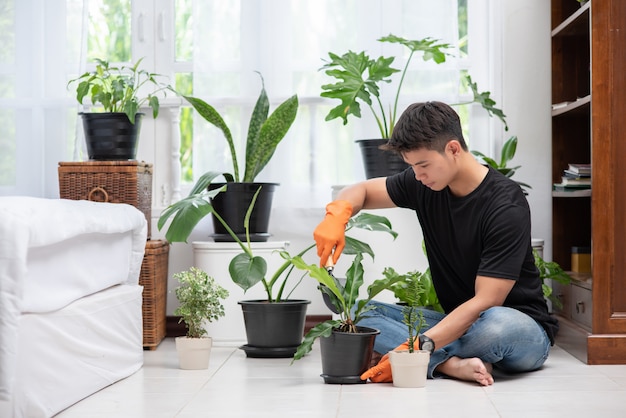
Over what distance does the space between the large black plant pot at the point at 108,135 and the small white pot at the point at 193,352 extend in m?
0.90

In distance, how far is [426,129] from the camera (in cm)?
228

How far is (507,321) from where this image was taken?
2.31m

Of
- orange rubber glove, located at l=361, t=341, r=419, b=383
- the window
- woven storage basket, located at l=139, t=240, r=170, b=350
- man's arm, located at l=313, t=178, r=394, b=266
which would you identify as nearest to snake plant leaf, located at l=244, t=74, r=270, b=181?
the window

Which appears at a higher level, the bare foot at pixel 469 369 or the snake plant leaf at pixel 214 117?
the snake plant leaf at pixel 214 117

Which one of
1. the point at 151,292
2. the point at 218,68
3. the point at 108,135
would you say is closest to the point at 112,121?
the point at 108,135

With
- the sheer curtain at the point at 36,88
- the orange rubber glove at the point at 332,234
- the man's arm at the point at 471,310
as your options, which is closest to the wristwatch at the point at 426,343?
the man's arm at the point at 471,310

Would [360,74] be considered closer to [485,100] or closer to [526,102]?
[485,100]

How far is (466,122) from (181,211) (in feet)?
4.56

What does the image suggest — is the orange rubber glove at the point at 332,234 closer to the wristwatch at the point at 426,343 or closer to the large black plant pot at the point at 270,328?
the wristwatch at the point at 426,343

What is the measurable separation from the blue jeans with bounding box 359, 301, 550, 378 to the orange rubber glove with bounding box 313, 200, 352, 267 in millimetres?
265

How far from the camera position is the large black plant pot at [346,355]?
227cm

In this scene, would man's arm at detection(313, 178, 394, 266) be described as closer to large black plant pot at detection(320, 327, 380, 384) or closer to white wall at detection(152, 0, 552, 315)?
large black plant pot at detection(320, 327, 380, 384)

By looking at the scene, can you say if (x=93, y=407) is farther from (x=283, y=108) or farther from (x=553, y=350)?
(x=553, y=350)

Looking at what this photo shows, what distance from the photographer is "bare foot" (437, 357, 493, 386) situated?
2303 millimetres
